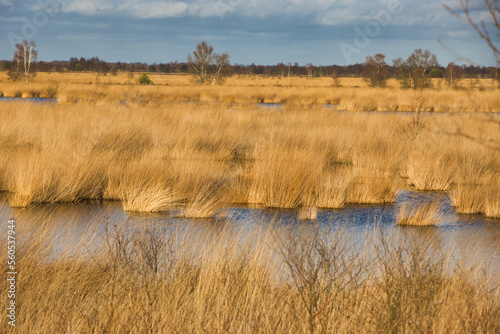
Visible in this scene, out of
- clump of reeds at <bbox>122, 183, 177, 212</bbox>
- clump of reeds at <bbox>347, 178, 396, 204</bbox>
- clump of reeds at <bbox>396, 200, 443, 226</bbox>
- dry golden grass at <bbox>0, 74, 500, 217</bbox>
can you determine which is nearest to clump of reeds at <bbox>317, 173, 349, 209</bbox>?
dry golden grass at <bbox>0, 74, 500, 217</bbox>

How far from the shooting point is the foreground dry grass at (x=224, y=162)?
7.72m

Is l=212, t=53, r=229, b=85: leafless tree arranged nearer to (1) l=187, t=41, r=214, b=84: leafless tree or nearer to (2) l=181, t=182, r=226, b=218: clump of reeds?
(1) l=187, t=41, r=214, b=84: leafless tree

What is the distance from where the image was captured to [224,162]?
36.7 ft

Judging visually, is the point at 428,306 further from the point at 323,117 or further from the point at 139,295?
the point at 323,117

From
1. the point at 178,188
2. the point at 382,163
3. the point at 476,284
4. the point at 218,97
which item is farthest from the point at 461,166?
the point at 218,97

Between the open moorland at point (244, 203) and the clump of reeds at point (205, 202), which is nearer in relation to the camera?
the open moorland at point (244, 203)

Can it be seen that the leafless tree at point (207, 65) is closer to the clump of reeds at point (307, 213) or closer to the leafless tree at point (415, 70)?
the leafless tree at point (415, 70)

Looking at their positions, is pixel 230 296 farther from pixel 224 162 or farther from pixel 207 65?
pixel 207 65

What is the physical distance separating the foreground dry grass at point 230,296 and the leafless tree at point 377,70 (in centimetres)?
3942

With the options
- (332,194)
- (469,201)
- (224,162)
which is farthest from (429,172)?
(224,162)

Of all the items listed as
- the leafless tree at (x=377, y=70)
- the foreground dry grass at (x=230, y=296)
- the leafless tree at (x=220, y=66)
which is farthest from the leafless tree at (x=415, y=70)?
the leafless tree at (x=220, y=66)

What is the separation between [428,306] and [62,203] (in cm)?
579

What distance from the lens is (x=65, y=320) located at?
3.41 metres

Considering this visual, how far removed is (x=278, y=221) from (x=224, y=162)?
461 cm
